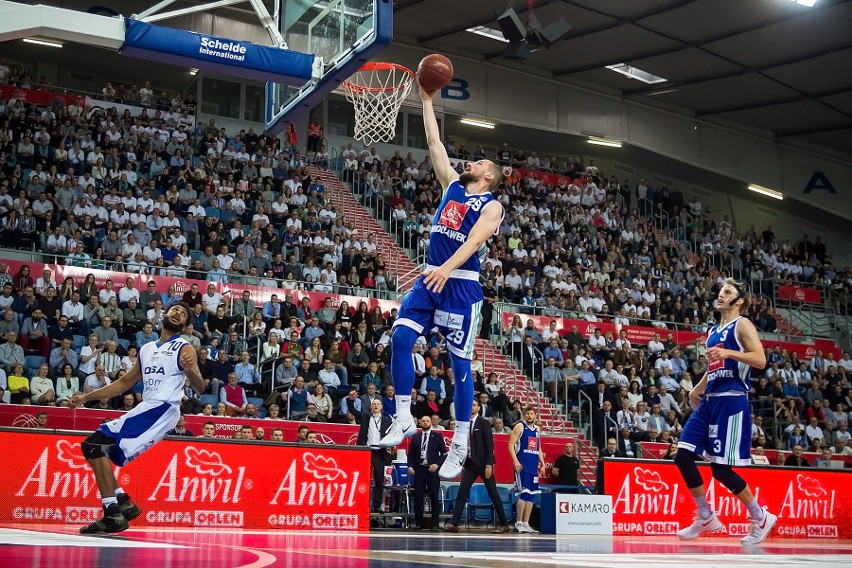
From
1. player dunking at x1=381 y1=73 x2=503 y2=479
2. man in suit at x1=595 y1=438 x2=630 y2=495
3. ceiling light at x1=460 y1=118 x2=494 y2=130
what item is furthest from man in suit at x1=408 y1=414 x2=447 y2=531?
ceiling light at x1=460 y1=118 x2=494 y2=130

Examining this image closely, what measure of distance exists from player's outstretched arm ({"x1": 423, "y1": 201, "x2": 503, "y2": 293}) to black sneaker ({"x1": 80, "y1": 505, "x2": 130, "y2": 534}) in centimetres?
373

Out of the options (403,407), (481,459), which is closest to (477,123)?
(481,459)

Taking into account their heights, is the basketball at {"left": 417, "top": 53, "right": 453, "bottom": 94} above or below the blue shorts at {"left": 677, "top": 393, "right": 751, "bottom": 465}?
above

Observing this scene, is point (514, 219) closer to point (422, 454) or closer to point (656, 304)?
point (656, 304)

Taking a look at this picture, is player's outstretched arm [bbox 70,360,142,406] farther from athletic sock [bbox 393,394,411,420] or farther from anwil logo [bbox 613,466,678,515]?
anwil logo [bbox 613,466,678,515]

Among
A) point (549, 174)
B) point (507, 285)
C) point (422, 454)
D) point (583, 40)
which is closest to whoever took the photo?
point (422, 454)

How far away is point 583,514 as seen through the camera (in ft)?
47.8

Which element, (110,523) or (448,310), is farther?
(110,523)

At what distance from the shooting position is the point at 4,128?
23.1 meters

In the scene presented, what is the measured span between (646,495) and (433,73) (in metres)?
10.6

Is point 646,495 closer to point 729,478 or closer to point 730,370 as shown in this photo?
point 729,478

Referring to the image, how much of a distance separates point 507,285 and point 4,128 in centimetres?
1286

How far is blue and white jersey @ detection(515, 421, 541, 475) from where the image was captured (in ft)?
52.5

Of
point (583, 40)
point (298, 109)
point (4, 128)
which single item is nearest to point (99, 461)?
point (298, 109)
